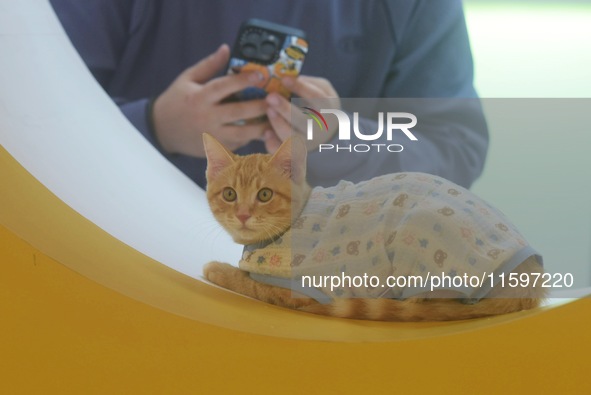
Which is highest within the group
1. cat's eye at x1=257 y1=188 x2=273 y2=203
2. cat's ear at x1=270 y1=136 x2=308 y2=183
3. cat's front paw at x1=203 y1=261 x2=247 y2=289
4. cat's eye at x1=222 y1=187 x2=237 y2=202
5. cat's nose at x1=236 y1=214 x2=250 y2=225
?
cat's ear at x1=270 y1=136 x2=308 y2=183

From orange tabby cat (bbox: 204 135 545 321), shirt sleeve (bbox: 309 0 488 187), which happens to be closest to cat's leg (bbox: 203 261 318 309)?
orange tabby cat (bbox: 204 135 545 321)

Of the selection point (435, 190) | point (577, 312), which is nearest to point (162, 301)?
point (435, 190)

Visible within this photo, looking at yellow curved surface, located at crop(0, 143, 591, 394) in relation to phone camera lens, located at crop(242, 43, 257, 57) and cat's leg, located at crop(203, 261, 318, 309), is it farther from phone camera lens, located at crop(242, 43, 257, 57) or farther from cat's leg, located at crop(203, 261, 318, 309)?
phone camera lens, located at crop(242, 43, 257, 57)

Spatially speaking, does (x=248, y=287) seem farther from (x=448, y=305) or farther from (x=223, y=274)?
(x=448, y=305)

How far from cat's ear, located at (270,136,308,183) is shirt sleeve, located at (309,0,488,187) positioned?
25 cm

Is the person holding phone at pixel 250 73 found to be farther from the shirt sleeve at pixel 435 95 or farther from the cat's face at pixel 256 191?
the cat's face at pixel 256 191

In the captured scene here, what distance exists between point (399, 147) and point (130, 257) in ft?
1.91

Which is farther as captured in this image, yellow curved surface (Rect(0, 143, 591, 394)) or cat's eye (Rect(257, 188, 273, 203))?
cat's eye (Rect(257, 188, 273, 203))

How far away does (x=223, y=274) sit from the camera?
3.24 ft

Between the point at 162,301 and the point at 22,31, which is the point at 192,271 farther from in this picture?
the point at 22,31

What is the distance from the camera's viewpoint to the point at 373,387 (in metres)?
0.79

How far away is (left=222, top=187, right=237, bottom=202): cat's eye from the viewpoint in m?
0.97

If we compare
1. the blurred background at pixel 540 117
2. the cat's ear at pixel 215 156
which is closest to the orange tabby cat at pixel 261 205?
the cat's ear at pixel 215 156

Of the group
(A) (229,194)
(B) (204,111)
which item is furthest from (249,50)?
(A) (229,194)
